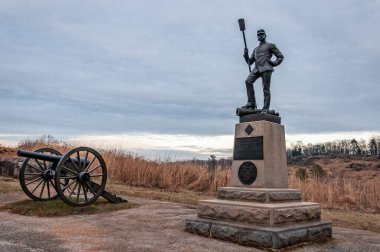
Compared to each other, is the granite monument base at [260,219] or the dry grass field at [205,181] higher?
the dry grass field at [205,181]

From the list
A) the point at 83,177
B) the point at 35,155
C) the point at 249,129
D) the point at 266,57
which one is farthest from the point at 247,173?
the point at 35,155

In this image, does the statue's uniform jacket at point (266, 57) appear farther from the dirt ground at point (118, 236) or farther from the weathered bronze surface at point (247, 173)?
the dirt ground at point (118, 236)

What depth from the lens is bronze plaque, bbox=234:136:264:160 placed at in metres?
6.75

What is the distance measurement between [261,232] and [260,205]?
550 millimetres

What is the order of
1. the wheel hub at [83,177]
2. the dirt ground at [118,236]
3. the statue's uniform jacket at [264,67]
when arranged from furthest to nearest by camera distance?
the wheel hub at [83,177] < the statue's uniform jacket at [264,67] < the dirt ground at [118,236]

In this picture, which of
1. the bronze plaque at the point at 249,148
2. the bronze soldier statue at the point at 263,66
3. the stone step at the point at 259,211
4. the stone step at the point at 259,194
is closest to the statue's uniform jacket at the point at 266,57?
the bronze soldier statue at the point at 263,66

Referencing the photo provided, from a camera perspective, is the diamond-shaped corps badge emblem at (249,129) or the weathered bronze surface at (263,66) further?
the weathered bronze surface at (263,66)

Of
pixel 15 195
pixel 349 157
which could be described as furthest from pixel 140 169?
pixel 349 157

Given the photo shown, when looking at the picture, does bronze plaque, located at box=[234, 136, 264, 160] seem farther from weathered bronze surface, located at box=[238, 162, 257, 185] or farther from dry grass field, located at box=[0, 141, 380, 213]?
dry grass field, located at box=[0, 141, 380, 213]

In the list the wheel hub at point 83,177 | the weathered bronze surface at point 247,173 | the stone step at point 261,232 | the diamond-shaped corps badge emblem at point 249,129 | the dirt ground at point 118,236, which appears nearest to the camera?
the dirt ground at point 118,236

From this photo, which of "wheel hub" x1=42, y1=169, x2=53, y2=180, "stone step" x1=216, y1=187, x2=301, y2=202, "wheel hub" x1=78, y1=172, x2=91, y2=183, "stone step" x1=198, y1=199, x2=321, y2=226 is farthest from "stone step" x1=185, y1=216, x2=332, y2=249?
"wheel hub" x1=42, y1=169, x2=53, y2=180

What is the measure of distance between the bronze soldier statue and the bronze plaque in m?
0.66

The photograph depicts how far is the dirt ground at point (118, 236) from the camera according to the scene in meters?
5.41

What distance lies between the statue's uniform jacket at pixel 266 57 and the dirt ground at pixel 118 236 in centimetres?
A: 329
